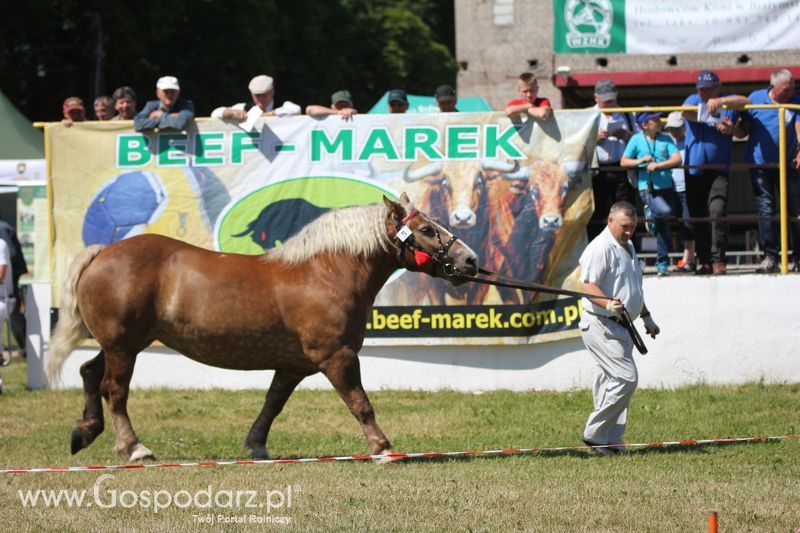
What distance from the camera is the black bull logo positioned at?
44.1 ft

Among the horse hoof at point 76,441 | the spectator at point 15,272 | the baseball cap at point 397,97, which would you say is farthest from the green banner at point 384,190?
the horse hoof at point 76,441

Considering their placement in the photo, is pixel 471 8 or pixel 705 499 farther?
pixel 471 8

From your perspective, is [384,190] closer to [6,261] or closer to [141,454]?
[6,261]

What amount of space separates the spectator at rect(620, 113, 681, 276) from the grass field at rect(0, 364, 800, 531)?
1.67 meters

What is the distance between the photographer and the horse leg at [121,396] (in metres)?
9.93

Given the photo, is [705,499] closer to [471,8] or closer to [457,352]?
[457,352]

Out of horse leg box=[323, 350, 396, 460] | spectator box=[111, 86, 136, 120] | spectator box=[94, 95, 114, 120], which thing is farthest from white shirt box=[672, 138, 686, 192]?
spectator box=[94, 95, 114, 120]

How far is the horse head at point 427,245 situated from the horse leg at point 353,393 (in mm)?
913

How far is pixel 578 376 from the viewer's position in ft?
43.0

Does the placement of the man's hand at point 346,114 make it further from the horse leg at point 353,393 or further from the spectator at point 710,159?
the horse leg at point 353,393

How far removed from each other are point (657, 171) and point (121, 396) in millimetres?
5909

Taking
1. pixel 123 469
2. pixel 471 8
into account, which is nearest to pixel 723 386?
pixel 123 469

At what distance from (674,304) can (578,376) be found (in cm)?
122

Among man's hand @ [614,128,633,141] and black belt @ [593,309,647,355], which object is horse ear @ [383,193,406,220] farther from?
man's hand @ [614,128,633,141]
